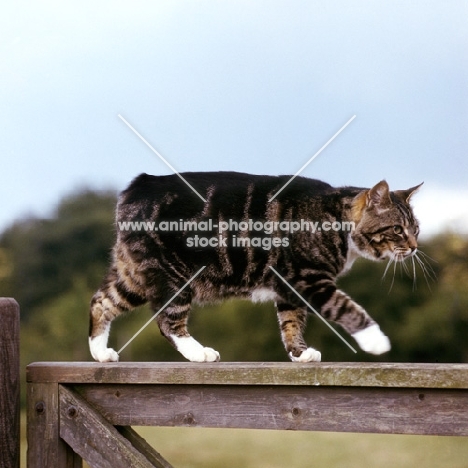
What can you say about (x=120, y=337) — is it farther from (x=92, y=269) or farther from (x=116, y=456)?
(x=92, y=269)

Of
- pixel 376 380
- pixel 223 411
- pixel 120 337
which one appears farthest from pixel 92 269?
pixel 376 380

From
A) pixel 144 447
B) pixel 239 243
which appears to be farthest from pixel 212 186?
pixel 144 447

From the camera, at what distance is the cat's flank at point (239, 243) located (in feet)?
9.78

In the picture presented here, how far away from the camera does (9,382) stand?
99.9 inches

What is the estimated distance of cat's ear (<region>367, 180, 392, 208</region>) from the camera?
294cm

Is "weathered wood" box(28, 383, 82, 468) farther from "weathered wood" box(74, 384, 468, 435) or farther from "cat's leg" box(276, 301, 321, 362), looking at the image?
"cat's leg" box(276, 301, 321, 362)

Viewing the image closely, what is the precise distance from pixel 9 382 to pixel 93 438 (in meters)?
0.36

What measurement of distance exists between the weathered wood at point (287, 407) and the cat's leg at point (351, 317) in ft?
1.42

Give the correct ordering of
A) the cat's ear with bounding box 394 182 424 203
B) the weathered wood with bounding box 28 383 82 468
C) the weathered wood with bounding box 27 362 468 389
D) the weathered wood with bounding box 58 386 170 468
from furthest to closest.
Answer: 1. the cat's ear with bounding box 394 182 424 203
2. the weathered wood with bounding box 28 383 82 468
3. the weathered wood with bounding box 58 386 170 468
4. the weathered wood with bounding box 27 362 468 389

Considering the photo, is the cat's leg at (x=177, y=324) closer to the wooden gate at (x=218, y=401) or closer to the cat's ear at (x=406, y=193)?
the wooden gate at (x=218, y=401)

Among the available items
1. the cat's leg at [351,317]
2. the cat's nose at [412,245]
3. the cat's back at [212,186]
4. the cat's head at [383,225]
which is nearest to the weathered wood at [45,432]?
the cat's back at [212,186]

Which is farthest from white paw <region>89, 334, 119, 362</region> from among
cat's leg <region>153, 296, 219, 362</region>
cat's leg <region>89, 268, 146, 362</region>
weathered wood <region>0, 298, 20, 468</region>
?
weathered wood <region>0, 298, 20, 468</region>

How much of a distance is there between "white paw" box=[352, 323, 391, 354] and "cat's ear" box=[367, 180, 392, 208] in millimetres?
541

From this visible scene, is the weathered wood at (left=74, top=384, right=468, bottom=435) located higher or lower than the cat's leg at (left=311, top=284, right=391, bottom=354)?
lower
